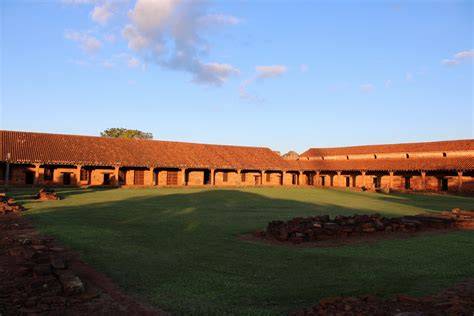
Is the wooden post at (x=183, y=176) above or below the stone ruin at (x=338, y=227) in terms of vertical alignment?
above

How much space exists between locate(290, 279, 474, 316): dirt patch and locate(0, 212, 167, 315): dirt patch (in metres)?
1.87

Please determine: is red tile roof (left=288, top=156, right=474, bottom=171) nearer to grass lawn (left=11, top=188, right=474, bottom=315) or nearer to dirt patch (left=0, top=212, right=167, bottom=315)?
grass lawn (left=11, top=188, right=474, bottom=315)

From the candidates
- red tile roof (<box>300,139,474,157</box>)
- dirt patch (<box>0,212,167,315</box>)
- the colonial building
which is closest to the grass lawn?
dirt patch (<box>0,212,167,315</box>)

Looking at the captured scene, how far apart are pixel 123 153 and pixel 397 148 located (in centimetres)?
2842

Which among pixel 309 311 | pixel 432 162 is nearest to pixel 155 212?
pixel 309 311

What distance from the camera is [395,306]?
4.32 meters

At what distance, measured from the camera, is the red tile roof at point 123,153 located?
101ft

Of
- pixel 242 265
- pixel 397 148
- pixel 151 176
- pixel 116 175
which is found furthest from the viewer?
pixel 397 148

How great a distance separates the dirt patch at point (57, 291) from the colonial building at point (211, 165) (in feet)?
86.9

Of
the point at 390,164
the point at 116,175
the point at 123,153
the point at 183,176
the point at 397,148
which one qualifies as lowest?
the point at 183,176

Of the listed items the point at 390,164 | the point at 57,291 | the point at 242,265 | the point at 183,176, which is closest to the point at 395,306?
the point at 242,265

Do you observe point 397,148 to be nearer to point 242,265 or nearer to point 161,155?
point 161,155

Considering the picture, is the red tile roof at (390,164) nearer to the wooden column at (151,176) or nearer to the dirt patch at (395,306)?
the wooden column at (151,176)

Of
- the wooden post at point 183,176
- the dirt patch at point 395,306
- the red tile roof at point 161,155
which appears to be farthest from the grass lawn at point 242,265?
the wooden post at point 183,176
